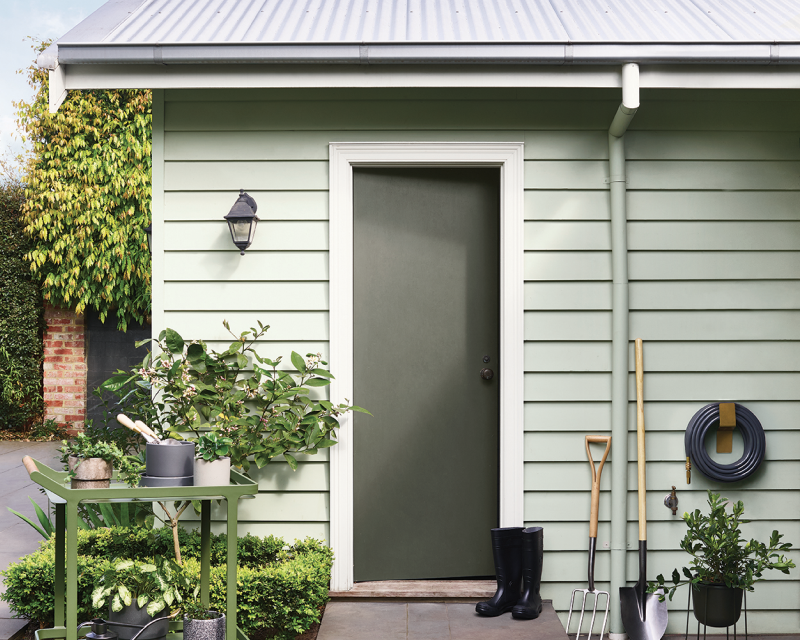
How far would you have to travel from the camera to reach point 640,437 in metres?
2.97

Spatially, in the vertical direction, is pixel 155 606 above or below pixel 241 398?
below

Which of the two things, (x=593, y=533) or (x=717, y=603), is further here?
(x=593, y=533)

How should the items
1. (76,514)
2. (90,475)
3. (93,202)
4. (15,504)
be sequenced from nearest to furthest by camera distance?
(76,514) → (90,475) → (15,504) → (93,202)

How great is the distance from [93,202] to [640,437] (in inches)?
285

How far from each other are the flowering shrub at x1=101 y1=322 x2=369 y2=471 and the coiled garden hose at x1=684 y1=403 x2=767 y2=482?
1536 mm

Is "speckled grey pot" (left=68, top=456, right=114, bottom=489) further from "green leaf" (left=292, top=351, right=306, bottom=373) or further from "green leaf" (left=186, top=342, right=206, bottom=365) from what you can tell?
"green leaf" (left=292, top=351, right=306, bottom=373)

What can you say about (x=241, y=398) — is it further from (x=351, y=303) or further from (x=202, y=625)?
(x=202, y=625)

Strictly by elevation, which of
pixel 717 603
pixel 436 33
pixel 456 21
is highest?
pixel 456 21

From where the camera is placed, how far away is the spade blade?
9.41 feet

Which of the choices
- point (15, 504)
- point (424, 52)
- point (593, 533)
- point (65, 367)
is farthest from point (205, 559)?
point (65, 367)

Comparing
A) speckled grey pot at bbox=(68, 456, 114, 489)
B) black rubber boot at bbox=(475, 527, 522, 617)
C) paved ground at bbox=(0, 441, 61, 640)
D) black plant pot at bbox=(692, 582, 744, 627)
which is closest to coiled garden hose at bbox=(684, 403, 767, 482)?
black plant pot at bbox=(692, 582, 744, 627)

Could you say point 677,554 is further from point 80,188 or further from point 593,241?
point 80,188

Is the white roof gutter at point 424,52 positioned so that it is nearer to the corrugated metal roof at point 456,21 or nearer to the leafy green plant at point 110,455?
the corrugated metal roof at point 456,21

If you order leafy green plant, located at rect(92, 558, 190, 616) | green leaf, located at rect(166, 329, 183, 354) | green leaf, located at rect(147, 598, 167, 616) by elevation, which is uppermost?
green leaf, located at rect(166, 329, 183, 354)
